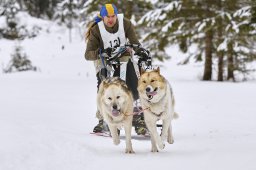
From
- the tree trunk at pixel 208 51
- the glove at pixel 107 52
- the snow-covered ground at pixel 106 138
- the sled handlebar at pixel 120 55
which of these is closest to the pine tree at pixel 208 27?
the tree trunk at pixel 208 51

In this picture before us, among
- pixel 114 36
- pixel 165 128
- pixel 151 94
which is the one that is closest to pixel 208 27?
pixel 114 36

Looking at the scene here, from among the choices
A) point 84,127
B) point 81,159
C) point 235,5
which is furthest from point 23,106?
point 235,5

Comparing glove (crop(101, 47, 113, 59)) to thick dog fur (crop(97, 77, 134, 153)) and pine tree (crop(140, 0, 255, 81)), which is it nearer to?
thick dog fur (crop(97, 77, 134, 153))

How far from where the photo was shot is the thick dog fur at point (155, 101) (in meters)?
5.29

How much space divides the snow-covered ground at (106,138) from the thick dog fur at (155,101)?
239 millimetres

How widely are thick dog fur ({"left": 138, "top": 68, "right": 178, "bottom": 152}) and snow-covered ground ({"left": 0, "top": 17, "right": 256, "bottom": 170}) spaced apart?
0.78 ft

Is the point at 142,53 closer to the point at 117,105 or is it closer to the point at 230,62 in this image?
the point at 117,105

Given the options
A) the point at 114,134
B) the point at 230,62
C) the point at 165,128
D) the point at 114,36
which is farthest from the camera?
the point at 230,62

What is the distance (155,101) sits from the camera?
545 centimetres

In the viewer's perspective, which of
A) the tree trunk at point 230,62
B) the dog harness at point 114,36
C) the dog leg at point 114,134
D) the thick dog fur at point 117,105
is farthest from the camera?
the tree trunk at point 230,62

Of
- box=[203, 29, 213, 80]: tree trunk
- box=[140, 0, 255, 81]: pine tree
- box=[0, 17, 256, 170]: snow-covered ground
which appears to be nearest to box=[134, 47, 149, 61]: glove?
box=[0, 17, 256, 170]: snow-covered ground

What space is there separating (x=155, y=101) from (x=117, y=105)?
48 cm

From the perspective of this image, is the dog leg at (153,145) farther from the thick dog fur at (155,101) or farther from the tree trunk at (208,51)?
the tree trunk at (208,51)

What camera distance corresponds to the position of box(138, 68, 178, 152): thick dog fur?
5.29m
